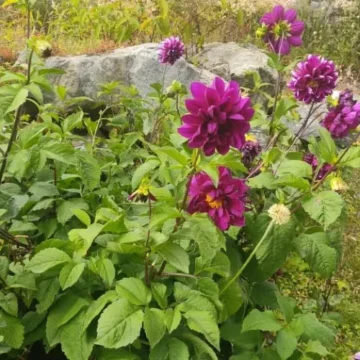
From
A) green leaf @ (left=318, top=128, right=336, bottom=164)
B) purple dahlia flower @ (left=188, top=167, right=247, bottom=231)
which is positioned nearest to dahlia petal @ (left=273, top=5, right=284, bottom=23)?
green leaf @ (left=318, top=128, right=336, bottom=164)

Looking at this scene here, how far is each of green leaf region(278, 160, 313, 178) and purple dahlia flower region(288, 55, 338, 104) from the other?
1.17ft

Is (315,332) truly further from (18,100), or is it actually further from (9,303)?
(18,100)

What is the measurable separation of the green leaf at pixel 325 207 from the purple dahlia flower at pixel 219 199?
0.20 metres

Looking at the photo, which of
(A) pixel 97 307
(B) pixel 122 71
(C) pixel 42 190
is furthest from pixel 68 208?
(B) pixel 122 71

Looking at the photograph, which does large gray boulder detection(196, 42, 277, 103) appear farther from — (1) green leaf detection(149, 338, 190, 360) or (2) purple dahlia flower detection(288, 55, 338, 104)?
(1) green leaf detection(149, 338, 190, 360)

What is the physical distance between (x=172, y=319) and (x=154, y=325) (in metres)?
0.05

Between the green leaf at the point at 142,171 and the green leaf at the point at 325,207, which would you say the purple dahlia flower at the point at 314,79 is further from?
the green leaf at the point at 142,171

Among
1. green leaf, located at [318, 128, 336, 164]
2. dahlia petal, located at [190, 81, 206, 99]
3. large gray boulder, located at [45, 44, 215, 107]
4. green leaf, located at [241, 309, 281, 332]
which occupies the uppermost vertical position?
dahlia petal, located at [190, 81, 206, 99]

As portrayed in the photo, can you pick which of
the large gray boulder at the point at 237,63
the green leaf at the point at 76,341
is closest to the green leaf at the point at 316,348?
the green leaf at the point at 76,341

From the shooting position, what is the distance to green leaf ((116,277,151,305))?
1.25m

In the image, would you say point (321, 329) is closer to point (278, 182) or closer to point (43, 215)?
point (278, 182)

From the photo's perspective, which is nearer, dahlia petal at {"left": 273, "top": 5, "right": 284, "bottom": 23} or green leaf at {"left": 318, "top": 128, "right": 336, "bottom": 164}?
green leaf at {"left": 318, "top": 128, "right": 336, "bottom": 164}

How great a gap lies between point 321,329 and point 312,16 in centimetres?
609

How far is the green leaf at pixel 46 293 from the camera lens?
136 cm
